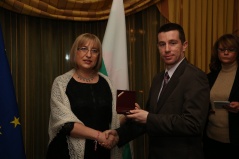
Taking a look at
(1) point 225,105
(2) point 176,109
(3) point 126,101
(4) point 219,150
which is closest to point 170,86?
(2) point 176,109

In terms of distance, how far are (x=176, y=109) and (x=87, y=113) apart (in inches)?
28.0

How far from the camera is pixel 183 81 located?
1652 mm

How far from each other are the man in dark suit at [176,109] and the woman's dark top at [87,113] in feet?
1.38

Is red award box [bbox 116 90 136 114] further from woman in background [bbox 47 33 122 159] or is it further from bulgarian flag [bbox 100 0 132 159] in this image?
bulgarian flag [bbox 100 0 132 159]

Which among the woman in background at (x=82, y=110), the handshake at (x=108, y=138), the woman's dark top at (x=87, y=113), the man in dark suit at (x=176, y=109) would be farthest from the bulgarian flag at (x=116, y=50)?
the man in dark suit at (x=176, y=109)

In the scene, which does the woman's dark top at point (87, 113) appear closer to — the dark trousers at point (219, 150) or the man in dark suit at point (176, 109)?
the man in dark suit at point (176, 109)

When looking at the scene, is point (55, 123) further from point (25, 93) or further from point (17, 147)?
point (25, 93)

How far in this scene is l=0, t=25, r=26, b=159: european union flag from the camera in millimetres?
2340

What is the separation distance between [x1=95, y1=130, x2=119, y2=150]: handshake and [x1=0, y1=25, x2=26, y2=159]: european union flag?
83 cm

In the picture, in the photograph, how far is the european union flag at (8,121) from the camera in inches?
92.1

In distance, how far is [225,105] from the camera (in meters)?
2.21

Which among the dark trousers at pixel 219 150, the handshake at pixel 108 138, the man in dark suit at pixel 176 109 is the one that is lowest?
the dark trousers at pixel 219 150

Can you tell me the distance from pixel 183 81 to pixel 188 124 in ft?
0.88

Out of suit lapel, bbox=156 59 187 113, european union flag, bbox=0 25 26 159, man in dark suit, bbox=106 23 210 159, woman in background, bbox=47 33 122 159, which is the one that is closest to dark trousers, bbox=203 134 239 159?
man in dark suit, bbox=106 23 210 159
